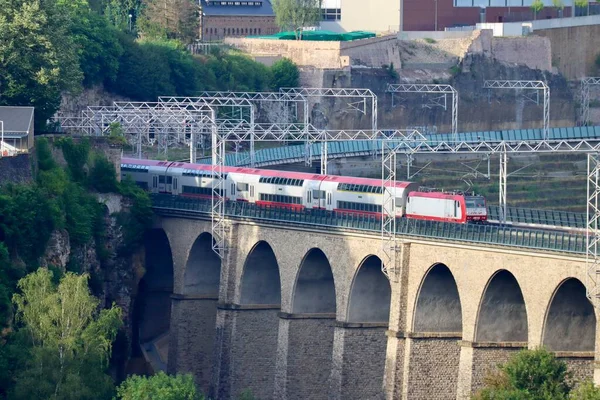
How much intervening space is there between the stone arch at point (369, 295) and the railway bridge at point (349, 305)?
6 cm

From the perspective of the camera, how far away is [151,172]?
150750 millimetres

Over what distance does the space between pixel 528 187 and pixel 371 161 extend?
1463cm

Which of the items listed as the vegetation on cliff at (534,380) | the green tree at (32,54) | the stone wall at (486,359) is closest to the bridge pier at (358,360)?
the stone wall at (486,359)

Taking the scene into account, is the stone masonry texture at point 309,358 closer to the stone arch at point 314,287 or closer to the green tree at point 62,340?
the stone arch at point 314,287

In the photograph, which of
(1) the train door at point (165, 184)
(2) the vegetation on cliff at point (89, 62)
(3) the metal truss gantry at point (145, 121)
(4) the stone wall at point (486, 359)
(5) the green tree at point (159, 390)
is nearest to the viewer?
(5) the green tree at point (159, 390)

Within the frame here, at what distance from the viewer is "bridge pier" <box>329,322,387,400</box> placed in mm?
127812

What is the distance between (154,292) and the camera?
148 m

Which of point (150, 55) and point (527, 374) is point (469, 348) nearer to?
point (527, 374)

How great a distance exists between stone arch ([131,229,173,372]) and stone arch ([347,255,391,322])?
819 inches

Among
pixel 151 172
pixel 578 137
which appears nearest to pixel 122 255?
pixel 151 172

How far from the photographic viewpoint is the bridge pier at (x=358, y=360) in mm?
Result: 127812

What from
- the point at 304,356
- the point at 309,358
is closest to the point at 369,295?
the point at 309,358

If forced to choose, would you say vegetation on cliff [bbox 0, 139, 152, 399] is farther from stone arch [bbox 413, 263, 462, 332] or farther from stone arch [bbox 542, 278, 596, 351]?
stone arch [bbox 542, 278, 596, 351]

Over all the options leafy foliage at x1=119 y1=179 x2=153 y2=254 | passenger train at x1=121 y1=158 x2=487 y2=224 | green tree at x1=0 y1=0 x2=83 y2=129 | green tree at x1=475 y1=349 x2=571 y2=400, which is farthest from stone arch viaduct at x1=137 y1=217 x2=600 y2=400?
green tree at x1=0 y1=0 x2=83 y2=129
